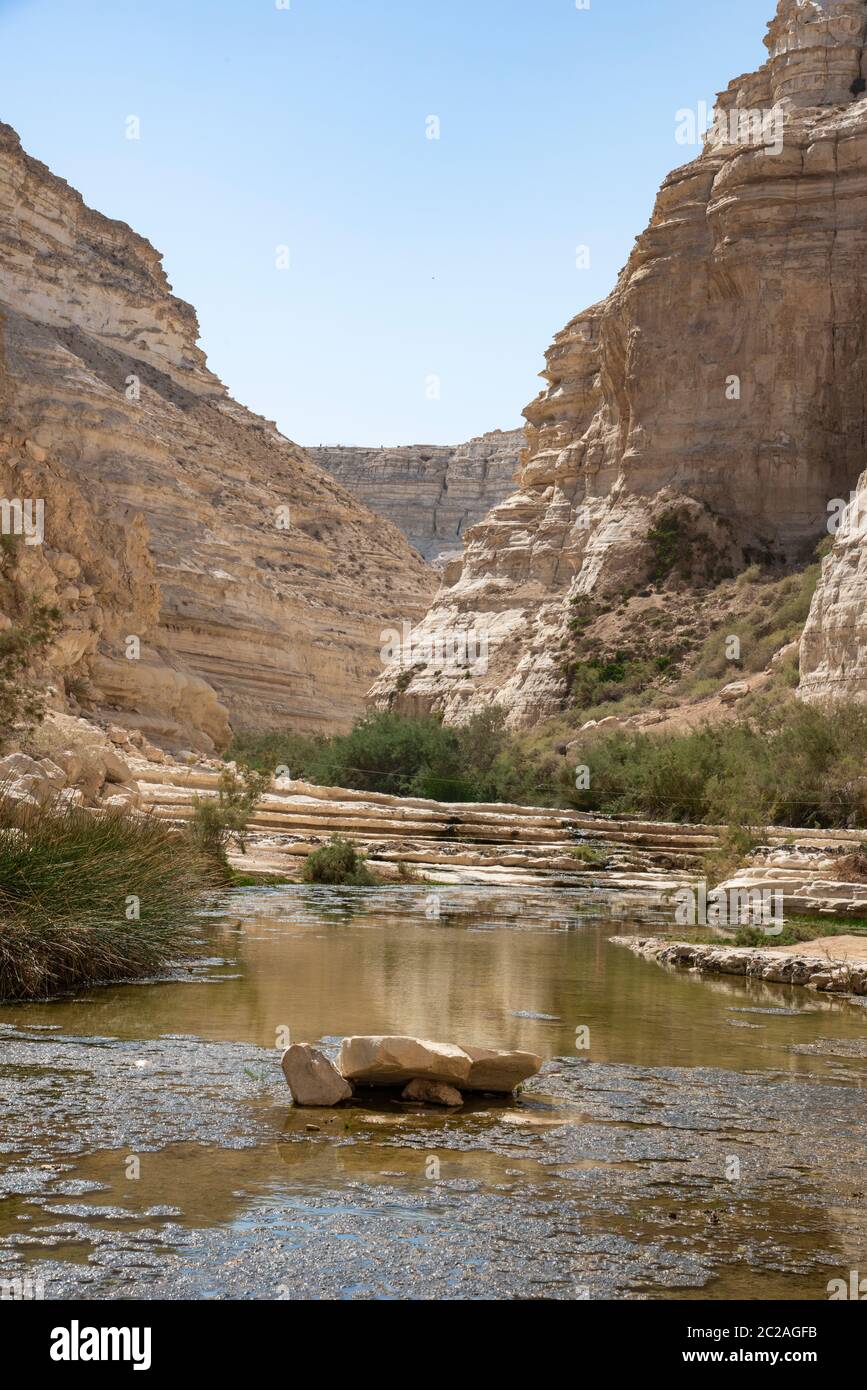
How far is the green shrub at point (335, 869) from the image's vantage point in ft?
61.0

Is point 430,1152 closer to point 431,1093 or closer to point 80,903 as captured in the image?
point 431,1093

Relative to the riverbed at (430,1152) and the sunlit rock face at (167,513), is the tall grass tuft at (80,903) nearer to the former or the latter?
the riverbed at (430,1152)

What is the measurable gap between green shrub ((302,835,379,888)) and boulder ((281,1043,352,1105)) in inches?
486

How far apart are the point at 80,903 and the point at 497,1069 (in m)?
3.78

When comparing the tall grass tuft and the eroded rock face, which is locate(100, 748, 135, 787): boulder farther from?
the eroded rock face

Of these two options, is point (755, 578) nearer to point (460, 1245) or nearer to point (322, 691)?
point (322, 691)

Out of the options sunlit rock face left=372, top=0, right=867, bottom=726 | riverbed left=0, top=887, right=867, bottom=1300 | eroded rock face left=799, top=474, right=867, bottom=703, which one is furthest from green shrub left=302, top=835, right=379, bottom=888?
sunlit rock face left=372, top=0, right=867, bottom=726

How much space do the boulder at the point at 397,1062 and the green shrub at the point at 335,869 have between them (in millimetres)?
12142

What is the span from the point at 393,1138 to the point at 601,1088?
1.44 meters

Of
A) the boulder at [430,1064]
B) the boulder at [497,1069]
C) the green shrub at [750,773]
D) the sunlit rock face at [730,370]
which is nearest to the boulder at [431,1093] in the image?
the boulder at [430,1064]

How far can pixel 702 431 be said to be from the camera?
150ft
